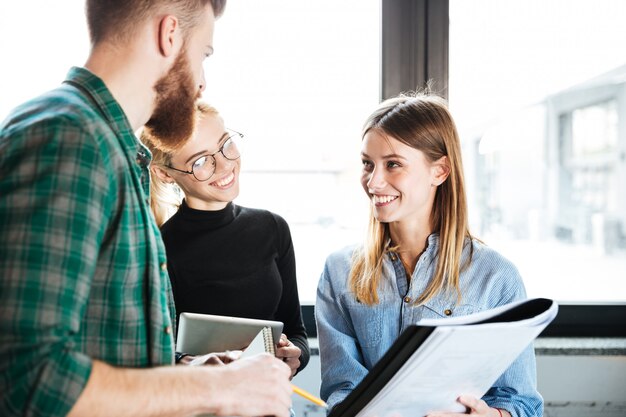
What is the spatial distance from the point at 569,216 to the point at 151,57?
5.75ft

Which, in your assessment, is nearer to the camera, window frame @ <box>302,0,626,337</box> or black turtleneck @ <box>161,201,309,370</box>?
black turtleneck @ <box>161,201,309,370</box>

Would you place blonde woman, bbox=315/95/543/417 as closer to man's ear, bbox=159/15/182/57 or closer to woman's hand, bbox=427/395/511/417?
woman's hand, bbox=427/395/511/417

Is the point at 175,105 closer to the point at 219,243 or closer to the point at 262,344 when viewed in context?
the point at 262,344

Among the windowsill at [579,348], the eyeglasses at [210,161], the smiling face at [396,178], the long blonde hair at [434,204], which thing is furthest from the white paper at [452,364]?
the windowsill at [579,348]

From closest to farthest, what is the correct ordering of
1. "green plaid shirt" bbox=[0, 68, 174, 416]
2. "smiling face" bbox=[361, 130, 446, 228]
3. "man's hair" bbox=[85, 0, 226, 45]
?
1. "green plaid shirt" bbox=[0, 68, 174, 416]
2. "man's hair" bbox=[85, 0, 226, 45]
3. "smiling face" bbox=[361, 130, 446, 228]

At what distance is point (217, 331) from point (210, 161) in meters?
0.46

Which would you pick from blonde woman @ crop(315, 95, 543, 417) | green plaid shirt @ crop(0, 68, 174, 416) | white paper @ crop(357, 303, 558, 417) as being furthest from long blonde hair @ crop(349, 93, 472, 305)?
green plaid shirt @ crop(0, 68, 174, 416)

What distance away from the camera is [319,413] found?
2.11 m

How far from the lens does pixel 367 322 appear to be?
1.55 m

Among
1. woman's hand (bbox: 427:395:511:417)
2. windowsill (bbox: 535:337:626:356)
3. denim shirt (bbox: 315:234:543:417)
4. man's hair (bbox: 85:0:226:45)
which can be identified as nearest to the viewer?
man's hair (bbox: 85:0:226:45)

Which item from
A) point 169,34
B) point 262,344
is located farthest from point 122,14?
point 262,344

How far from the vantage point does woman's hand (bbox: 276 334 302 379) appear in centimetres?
146

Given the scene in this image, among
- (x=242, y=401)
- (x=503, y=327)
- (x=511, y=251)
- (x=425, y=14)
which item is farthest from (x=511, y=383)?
(x=425, y=14)

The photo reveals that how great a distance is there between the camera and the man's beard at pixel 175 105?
3.45 ft
